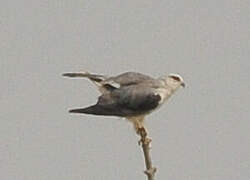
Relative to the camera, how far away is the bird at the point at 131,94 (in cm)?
287

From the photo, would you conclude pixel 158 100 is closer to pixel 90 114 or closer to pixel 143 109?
pixel 143 109

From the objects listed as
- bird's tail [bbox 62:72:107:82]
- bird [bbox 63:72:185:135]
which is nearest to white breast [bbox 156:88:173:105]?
bird [bbox 63:72:185:135]

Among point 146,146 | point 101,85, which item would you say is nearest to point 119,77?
point 101,85

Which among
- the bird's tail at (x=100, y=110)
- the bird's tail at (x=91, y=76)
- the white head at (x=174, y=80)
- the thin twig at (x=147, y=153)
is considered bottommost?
the thin twig at (x=147, y=153)

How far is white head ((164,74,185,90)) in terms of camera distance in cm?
294

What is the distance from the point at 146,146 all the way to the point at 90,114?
27 centimetres

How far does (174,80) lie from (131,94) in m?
0.19

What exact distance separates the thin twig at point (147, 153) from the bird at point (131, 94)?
0.07 feet

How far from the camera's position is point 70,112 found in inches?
112

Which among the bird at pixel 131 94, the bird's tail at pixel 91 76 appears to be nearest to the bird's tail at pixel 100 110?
the bird at pixel 131 94

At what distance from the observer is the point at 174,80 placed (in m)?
2.95

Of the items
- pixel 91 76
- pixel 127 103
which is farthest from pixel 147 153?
pixel 91 76

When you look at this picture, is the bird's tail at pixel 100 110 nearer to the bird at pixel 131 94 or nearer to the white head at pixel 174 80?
the bird at pixel 131 94

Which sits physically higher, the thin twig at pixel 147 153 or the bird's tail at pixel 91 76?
the bird's tail at pixel 91 76
